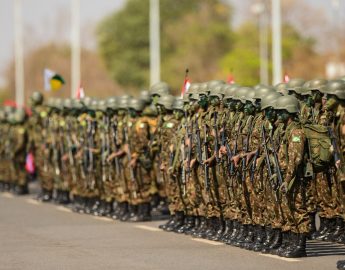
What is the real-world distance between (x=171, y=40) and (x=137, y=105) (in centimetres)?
6136

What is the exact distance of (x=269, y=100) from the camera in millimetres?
14992

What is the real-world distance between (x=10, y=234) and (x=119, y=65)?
229 feet

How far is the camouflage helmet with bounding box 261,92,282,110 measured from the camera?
14.9 meters

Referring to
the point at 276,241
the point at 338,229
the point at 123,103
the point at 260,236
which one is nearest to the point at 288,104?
the point at 276,241

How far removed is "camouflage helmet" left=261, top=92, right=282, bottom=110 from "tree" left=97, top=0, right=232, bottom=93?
56217mm

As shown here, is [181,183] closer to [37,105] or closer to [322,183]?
[322,183]

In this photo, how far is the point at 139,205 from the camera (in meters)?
20.6

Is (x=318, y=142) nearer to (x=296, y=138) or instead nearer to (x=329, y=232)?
(x=296, y=138)

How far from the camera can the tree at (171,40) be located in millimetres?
75875

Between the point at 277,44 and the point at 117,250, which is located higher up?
the point at 277,44

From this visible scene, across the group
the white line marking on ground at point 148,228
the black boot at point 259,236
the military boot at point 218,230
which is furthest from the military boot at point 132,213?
the black boot at point 259,236

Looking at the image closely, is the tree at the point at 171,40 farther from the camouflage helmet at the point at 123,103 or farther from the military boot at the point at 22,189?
the camouflage helmet at the point at 123,103

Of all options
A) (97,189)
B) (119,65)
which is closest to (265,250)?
(97,189)

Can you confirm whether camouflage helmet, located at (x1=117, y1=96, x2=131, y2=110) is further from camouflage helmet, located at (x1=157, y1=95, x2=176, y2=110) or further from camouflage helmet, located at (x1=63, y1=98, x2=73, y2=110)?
camouflage helmet, located at (x1=63, y1=98, x2=73, y2=110)
